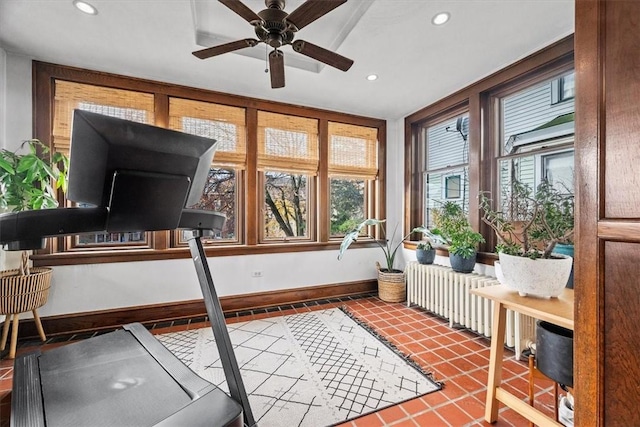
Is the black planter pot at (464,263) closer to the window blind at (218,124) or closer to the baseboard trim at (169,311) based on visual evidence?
the baseboard trim at (169,311)

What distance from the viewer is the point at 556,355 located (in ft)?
4.10

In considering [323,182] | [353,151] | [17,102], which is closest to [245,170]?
[323,182]

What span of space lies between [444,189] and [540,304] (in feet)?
8.07

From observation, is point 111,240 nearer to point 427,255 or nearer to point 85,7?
point 85,7

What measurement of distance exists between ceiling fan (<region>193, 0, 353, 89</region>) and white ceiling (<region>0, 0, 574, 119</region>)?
38 cm

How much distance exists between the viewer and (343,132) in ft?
13.3

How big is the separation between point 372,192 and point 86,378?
3710 millimetres

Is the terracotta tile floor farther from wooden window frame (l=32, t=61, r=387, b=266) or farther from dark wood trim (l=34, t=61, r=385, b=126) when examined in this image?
dark wood trim (l=34, t=61, r=385, b=126)

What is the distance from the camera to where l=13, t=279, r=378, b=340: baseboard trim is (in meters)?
2.71

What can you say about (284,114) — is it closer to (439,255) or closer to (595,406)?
(439,255)

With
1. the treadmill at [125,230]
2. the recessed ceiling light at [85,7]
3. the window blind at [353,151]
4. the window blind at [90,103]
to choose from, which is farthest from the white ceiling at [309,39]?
the treadmill at [125,230]

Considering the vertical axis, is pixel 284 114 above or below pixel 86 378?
above

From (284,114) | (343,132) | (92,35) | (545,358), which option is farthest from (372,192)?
(92,35)

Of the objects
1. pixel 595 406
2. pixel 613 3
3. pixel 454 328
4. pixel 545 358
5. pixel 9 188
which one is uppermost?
pixel 613 3
